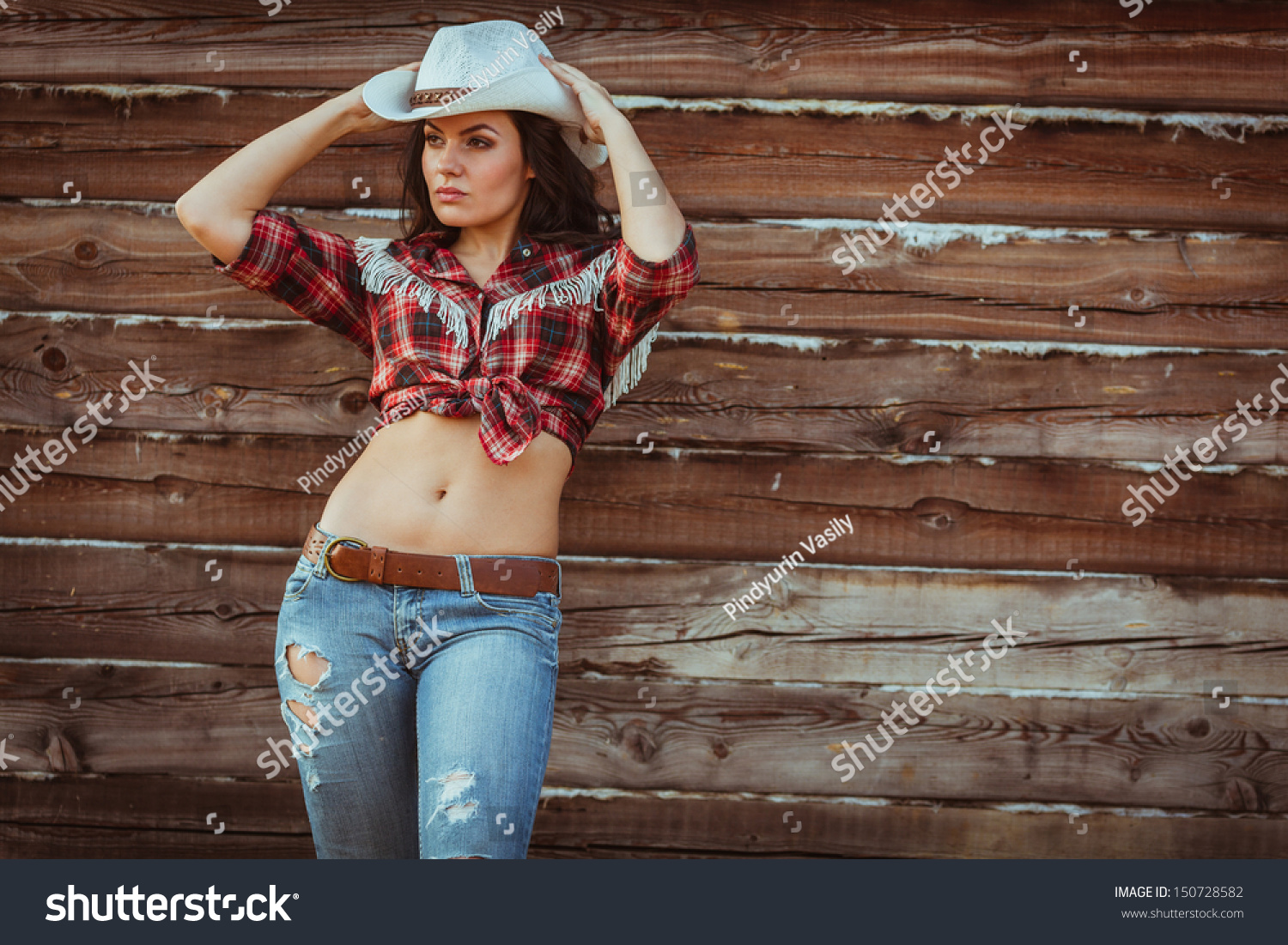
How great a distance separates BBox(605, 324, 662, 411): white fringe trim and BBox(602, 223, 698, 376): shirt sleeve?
9.0 inches

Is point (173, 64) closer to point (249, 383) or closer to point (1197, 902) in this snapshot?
point (249, 383)

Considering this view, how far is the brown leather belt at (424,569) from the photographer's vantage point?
198 centimetres

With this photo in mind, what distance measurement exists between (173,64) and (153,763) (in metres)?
2.07

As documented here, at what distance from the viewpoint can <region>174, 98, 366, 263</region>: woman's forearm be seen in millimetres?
2148

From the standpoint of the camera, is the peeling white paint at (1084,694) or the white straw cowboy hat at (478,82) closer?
the white straw cowboy hat at (478,82)

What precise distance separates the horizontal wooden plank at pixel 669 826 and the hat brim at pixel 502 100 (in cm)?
190

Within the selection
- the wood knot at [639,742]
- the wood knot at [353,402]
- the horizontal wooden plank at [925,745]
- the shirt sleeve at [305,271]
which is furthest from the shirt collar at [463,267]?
the wood knot at [639,742]

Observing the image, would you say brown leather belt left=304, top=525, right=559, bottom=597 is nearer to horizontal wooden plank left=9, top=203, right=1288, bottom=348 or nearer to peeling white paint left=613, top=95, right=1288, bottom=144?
horizontal wooden plank left=9, top=203, right=1288, bottom=348

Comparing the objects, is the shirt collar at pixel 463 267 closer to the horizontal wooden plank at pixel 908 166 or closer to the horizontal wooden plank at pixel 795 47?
the horizontal wooden plank at pixel 908 166

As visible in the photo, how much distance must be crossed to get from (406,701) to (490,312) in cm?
85

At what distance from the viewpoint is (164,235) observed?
2902 mm

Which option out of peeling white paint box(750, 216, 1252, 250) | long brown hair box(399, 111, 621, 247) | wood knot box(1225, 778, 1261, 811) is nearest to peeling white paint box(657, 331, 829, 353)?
peeling white paint box(750, 216, 1252, 250)

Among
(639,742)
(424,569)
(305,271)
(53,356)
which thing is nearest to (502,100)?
(305,271)

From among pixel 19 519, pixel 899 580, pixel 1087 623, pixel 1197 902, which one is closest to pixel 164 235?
pixel 19 519
